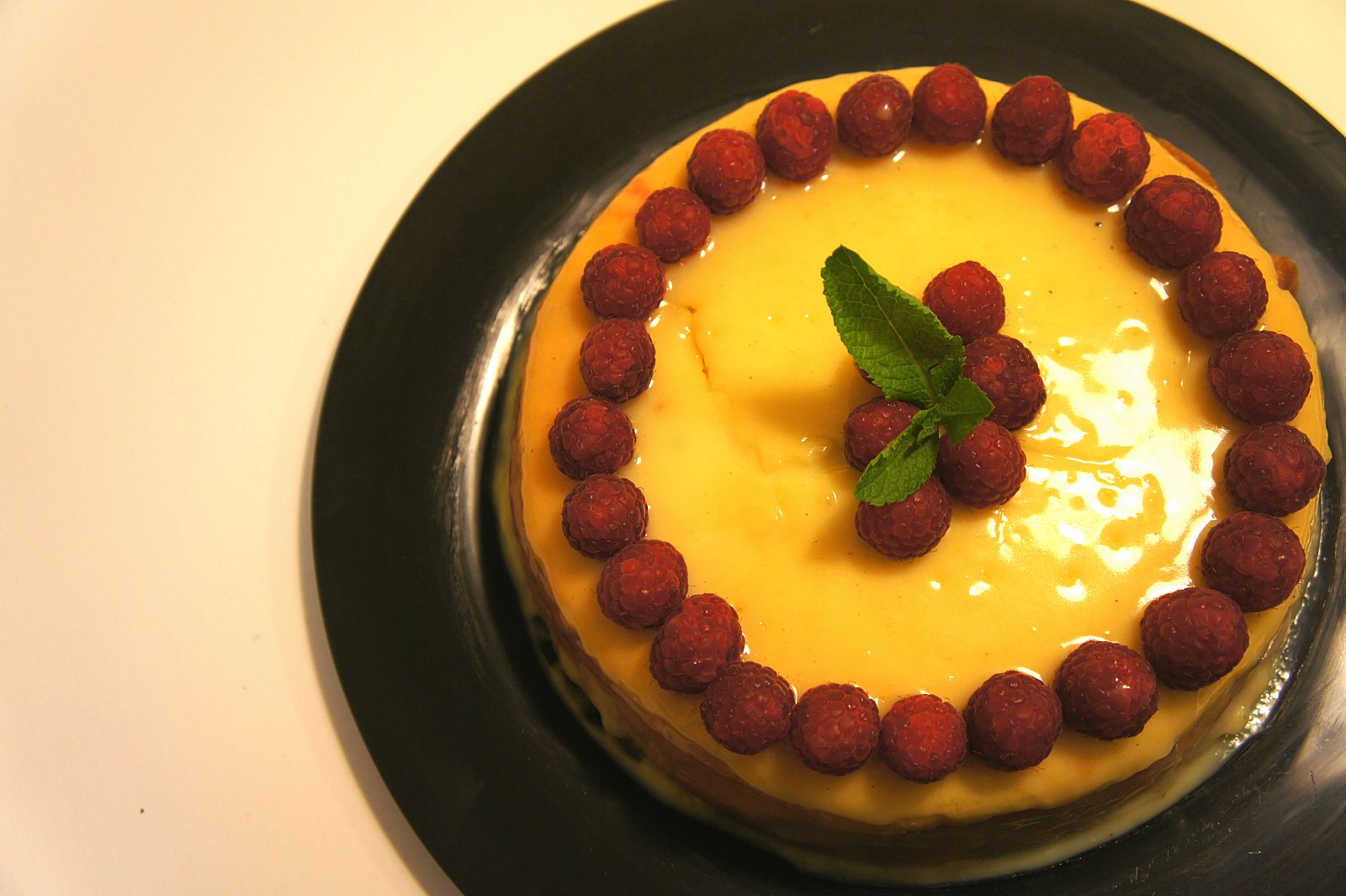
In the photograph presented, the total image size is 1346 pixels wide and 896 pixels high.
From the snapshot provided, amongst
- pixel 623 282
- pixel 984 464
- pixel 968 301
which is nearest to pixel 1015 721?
pixel 984 464

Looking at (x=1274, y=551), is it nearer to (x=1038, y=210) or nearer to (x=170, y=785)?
(x=1038, y=210)

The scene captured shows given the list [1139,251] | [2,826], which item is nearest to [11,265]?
[2,826]

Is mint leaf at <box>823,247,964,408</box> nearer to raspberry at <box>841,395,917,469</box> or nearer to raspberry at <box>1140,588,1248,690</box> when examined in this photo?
raspberry at <box>841,395,917,469</box>

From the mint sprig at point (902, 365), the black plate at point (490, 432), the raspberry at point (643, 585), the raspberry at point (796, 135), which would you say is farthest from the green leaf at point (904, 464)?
the black plate at point (490, 432)

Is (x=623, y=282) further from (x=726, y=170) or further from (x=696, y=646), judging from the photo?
(x=696, y=646)

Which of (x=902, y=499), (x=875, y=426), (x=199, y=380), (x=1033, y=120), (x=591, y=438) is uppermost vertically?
(x=199, y=380)

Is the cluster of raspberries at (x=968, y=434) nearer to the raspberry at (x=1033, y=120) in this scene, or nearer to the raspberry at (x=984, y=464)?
the raspberry at (x=984, y=464)
